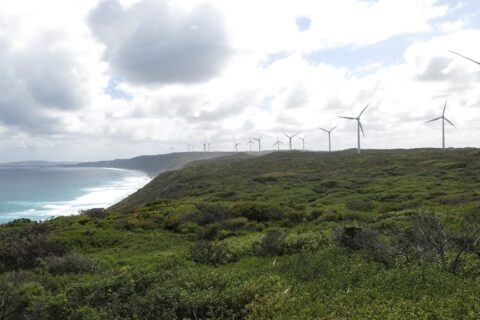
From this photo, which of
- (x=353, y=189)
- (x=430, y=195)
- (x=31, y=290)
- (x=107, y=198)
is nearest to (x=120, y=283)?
(x=31, y=290)

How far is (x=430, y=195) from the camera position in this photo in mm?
37719

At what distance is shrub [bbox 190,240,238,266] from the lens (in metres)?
18.3

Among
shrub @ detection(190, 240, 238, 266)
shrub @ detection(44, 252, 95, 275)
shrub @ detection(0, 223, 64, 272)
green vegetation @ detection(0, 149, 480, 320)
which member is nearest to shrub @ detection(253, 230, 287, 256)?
green vegetation @ detection(0, 149, 480, 320)

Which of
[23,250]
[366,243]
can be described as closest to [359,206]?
[366,243]

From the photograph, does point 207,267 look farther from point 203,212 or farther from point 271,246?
point 203,212

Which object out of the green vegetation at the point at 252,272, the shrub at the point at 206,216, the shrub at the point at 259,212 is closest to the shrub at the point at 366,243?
the green vegetation at the point at 252,272

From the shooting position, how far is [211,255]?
1852 cm

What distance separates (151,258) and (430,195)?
28.1 m

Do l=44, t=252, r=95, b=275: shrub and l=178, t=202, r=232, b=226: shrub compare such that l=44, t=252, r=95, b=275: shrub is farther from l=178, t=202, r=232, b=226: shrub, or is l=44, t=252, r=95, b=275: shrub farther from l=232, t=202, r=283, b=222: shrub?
l=232, t=202, r=283, b=222: shrub

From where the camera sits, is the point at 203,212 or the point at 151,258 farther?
the point at 203,212

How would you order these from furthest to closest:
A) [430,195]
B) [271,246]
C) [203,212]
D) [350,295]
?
[430,195]
[203,212]
[271,246]
[350,295]

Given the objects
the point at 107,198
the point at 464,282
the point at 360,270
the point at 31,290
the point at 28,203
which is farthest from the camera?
the point at 107,198

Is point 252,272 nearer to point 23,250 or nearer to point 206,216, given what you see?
point 23,250

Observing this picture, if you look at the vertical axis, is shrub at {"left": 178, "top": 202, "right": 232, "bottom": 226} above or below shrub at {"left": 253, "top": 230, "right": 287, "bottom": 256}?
below
